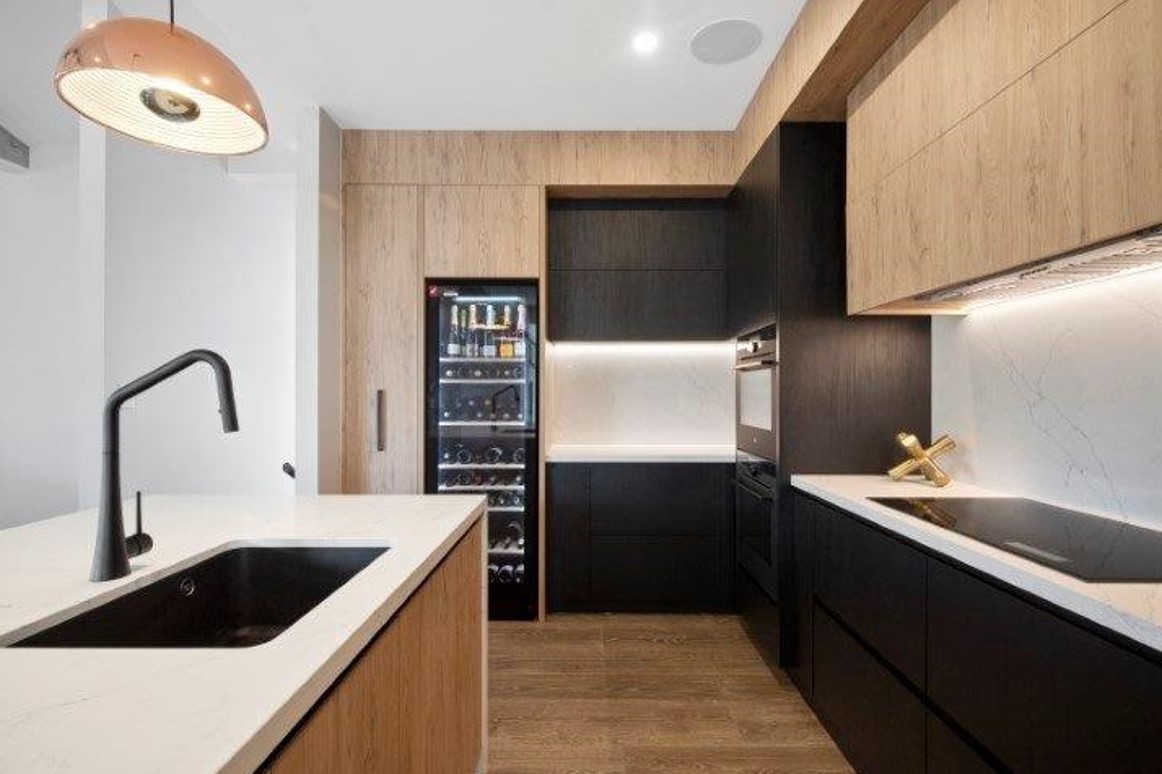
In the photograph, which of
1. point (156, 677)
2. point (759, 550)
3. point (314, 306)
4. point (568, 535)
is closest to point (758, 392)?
point (759, 550)

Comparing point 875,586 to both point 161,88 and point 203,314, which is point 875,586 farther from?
point 203,314

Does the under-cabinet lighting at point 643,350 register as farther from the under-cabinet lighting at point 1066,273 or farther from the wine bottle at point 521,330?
the under-cabinet lighting at point 1066,273

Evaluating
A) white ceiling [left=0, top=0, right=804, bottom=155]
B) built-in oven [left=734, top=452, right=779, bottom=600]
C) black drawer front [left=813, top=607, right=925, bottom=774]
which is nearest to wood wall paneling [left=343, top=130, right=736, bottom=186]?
white ceiling [left=0, top=0, right=804, bottom=155]

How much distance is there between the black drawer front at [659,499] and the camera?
9.93 feet

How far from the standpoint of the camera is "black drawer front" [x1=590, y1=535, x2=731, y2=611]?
3.03 m

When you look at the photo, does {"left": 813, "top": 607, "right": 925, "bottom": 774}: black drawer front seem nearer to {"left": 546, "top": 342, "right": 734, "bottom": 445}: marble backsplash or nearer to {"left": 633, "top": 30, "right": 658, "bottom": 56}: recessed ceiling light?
{"left": 546, "top": 342, "right": 734, "bottom": 445}: marble backsplash

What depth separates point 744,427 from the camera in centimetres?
288

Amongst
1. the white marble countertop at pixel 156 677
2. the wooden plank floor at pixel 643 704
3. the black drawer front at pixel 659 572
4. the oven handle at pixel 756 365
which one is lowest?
the wooden plank floor at pixel 643 704

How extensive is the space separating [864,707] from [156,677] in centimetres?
187

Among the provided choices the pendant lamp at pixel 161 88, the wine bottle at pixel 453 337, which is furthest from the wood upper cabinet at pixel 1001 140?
the wine bottle at pixel 453 337

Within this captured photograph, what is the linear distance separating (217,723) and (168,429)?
175 inches

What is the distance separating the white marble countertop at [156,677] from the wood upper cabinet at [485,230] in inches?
84.2

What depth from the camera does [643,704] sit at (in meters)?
2.22

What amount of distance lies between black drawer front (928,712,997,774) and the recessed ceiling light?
8.35 feet
